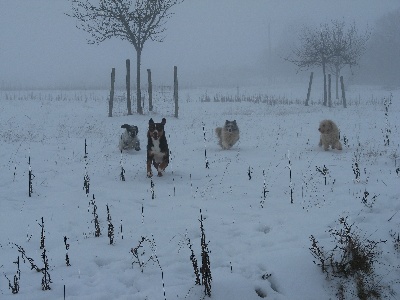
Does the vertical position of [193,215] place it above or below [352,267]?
above

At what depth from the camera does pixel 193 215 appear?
569 centimetres

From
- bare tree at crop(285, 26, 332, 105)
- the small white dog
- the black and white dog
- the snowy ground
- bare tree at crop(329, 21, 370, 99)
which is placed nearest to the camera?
the snowy ground

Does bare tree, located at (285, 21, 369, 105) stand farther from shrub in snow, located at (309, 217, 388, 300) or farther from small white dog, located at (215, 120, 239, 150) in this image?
shrub in snow, located at (309, 217, 388, 300)

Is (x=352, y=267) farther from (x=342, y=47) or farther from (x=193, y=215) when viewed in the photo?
(x=342, y=47)

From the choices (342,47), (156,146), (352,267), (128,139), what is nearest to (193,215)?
(352,267)

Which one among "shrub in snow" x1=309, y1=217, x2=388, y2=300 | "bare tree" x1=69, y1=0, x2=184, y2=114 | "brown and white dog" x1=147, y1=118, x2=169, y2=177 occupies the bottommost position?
"shrub in snow" x1=309, y1=217, x2=388, y2=300

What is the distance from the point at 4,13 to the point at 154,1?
148 m

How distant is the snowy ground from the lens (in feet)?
12.8

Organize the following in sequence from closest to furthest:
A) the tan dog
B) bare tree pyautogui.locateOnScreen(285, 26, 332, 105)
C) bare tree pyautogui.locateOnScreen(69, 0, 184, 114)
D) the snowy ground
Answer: the snowy ground < the tan dog < bare tree pyautogui.locateOnScreen(69, 0, 184, 114) < bare tree pyautogui.locateOnScreen(285, 26, 332, 105)

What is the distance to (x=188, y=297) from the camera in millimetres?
3600

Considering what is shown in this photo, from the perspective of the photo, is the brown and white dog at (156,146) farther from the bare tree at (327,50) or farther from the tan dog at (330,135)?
the bare tree at (327,50)

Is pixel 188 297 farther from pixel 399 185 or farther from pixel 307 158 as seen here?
pixel 307 158

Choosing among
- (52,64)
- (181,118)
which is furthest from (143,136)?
(52,64)

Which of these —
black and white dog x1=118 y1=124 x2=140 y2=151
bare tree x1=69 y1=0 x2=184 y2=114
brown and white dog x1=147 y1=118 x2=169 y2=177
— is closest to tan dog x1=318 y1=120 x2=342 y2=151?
brown and white dog x1=147 y1=118 x2=169 y2=177
